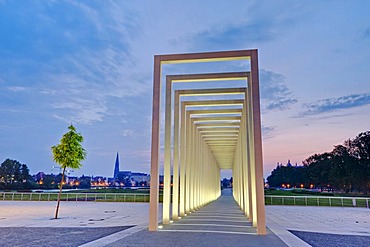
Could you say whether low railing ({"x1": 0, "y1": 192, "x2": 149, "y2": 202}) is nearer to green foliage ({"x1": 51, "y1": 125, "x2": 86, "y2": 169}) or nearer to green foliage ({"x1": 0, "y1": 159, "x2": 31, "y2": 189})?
green foliage ({"x1": 51, "y1": 125, "x2": 86, "y2": 169})

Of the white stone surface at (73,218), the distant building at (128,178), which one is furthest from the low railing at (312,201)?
the distant building at (128,178)

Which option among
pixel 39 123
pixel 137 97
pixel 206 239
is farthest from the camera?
pixel 39 123

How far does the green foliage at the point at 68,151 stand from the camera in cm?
1148

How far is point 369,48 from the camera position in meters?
13.4

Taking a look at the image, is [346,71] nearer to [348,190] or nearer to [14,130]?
[348,190]

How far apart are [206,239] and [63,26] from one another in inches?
507

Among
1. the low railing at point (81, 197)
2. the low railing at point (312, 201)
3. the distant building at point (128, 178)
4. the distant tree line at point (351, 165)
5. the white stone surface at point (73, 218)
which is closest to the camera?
the white stone surface at point (73, 218)

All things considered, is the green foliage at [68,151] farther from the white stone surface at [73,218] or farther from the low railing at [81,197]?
the low railing at [81,197]

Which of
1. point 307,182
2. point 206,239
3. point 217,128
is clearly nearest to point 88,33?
point 217,128

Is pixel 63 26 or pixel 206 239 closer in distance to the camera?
pixel 206 239

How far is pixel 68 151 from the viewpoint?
11.5 metres

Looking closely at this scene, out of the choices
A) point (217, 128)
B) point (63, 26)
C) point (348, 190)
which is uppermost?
point (63, 26)

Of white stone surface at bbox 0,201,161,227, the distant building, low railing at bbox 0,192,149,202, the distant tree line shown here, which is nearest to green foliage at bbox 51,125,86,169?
white stone surface at bbox 0,201,161,227

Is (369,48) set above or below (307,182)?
above
